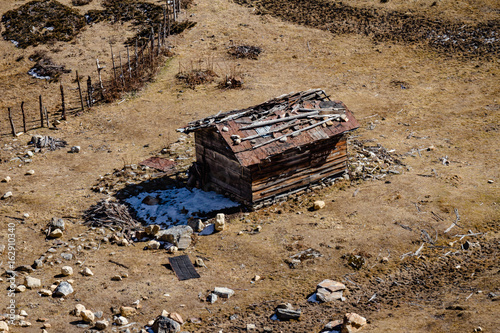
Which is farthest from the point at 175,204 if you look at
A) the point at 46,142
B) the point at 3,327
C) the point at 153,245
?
the point at 46,142

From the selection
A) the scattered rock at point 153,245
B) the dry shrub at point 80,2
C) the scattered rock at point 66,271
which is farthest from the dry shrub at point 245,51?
the scattered rock at point 66,271

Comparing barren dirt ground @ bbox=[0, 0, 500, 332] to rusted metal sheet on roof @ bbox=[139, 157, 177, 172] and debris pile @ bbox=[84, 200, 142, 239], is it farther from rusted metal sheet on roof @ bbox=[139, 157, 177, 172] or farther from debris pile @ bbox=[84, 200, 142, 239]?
rusted metal sheet on roof @ bbox=[139, 157, 177, 172]

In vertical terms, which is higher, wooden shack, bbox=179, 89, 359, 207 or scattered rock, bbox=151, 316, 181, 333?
wooden shack, bbox=179, 89, 359, 207

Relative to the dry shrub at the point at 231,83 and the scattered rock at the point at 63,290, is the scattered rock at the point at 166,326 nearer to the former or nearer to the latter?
Answer: the scattered rock at the point at 63,290

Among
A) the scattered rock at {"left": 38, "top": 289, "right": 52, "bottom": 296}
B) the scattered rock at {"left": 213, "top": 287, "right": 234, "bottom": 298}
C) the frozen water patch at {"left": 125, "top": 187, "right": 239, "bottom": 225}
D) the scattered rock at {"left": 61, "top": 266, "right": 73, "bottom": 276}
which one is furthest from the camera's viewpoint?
the frozen water patch at {"left": 125, "top": 187, "right": 239, "bottom": 225}

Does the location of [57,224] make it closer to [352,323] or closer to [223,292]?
[223,292]

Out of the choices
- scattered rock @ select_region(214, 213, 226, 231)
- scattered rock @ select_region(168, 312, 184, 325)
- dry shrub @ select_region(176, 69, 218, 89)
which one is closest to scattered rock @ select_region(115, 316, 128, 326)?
scattered rock @ select_region(168, 312, 184, 325)

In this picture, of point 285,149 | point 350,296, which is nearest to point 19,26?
point 285,149
